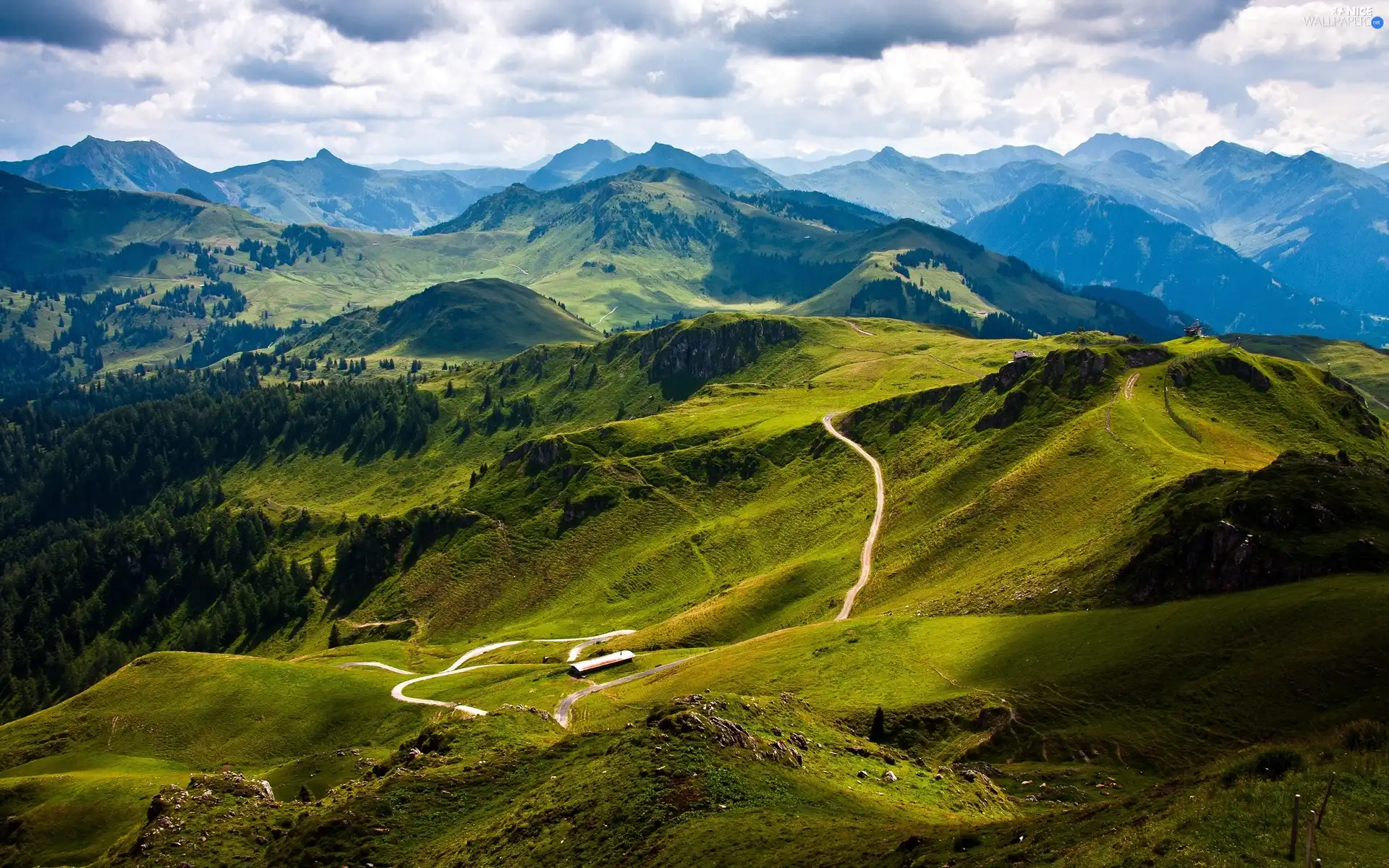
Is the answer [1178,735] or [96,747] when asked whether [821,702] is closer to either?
[1178,735]

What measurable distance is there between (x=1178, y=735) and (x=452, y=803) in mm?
56481

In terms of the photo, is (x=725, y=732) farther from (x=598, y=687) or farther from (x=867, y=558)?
(x=867, y=558)

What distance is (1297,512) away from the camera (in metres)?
91.9

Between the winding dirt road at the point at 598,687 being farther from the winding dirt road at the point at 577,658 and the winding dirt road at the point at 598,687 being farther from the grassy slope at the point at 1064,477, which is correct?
the grassy slope at the point at 1064,477

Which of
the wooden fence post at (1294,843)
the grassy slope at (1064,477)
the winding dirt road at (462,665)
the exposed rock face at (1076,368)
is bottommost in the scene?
the winding dirt road at (462,665)

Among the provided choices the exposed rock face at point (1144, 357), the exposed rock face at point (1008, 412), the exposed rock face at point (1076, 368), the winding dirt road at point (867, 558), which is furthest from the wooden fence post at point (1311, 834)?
the exposed rock face at point (1144, 357)

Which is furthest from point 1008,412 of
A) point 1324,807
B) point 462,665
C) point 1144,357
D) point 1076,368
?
point 1324,807

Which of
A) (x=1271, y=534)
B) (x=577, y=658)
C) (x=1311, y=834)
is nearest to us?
(x=1311, y=834)

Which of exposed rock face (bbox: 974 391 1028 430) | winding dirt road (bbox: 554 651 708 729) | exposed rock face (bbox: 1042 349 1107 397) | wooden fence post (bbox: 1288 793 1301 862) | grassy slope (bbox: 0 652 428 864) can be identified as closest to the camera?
wooden fence post (bbox: 1288 793 1301 862)

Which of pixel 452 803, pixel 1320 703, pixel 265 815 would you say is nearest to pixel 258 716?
pixel 265 815

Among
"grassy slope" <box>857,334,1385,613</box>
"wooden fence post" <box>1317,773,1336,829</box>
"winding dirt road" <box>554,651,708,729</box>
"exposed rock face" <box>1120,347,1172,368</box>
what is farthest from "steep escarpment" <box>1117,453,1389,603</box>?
"exposed rock face" <box>1120,347,1172,368</box>

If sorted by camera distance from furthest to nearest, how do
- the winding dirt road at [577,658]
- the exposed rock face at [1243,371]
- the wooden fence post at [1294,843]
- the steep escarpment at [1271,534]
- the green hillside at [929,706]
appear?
the exposed rock face at [1243,371] → the winding dirt road at [577,658] → the steep escarpment at [1271,534] → the green hillside at [929,706] → the wooden fence post at [1294,843]

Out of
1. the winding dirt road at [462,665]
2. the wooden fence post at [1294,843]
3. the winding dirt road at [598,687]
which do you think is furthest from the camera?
the winding dirt road at [462,665]

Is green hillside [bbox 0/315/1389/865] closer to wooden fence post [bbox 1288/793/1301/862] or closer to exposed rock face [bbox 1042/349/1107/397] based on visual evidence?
wooden fence post [bbox 1288/793/1301/862]
